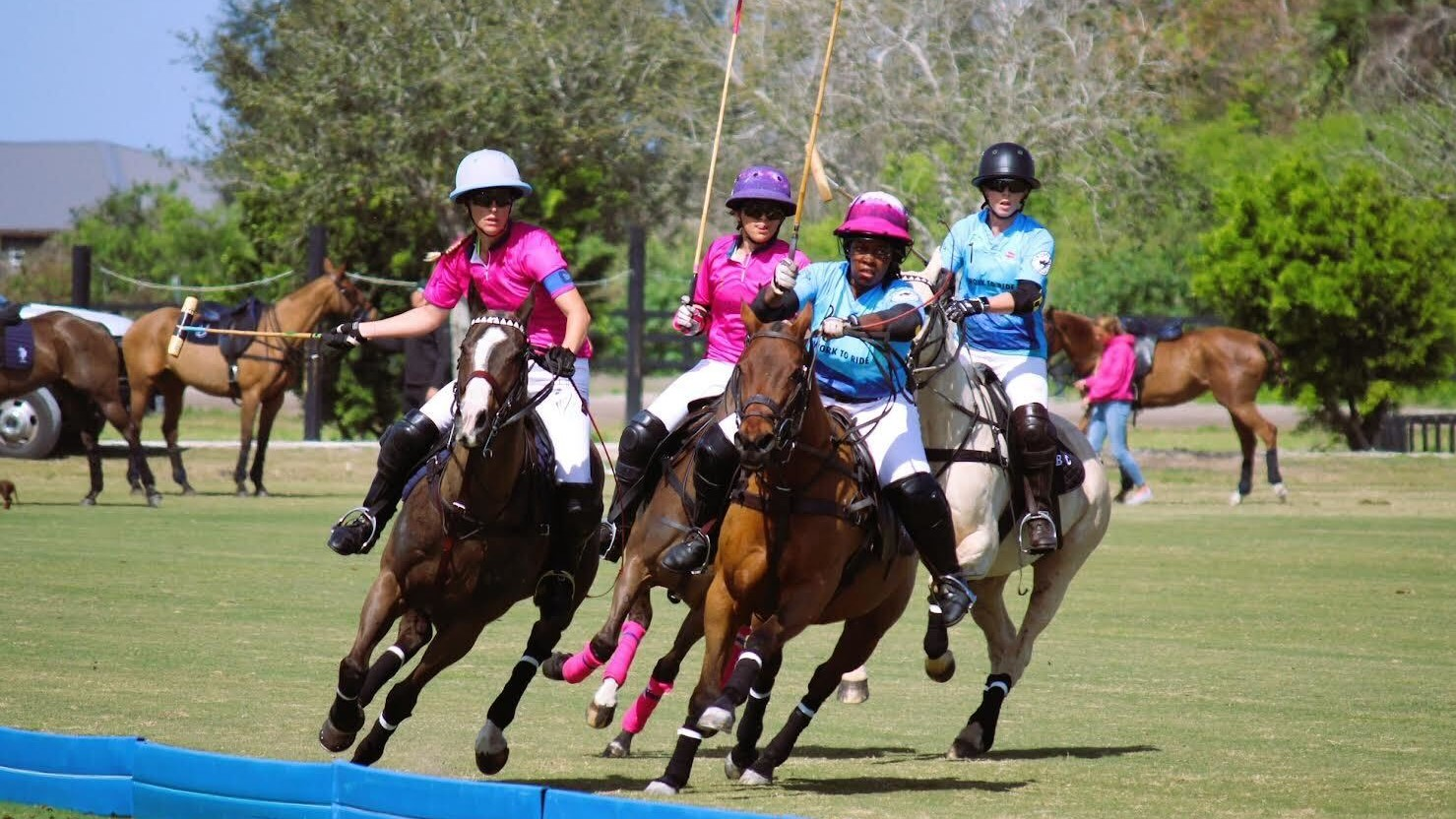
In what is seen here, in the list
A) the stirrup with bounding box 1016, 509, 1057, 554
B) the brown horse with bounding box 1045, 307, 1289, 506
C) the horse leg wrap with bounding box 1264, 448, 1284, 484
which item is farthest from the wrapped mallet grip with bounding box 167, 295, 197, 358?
the horse leg wrap with bounding box 1264, 448, 1284, 484

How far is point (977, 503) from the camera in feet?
32.4

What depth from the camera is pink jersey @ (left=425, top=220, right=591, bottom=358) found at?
9062mm

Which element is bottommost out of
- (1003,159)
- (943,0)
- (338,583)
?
(338,583)

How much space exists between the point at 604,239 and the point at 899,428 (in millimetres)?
30268

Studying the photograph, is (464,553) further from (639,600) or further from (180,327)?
(180,327)

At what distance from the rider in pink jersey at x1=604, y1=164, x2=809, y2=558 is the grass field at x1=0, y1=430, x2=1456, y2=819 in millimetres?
1382

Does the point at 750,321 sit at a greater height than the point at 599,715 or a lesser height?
greater

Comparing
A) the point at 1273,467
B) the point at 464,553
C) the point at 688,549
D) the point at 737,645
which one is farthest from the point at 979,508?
the point at 1273,467

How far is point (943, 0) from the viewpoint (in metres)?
38.0

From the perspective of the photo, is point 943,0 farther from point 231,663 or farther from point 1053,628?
point 231,663

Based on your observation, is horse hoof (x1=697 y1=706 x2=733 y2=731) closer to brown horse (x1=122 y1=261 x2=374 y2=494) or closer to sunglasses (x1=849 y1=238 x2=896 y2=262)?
sunglasses (x1=849 y1=238 x2=896 y2=262)

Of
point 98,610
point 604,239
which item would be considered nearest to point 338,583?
point 98,610

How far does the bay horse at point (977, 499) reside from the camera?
966 centimetres

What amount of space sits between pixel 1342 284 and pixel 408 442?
23853 millimetres
